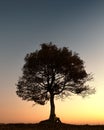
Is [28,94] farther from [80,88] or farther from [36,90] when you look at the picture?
[80,88]

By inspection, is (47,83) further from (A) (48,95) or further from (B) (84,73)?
(B) (84,73)

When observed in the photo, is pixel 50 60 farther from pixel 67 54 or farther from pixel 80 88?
pixel 80 88

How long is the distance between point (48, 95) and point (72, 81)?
501 centimetres

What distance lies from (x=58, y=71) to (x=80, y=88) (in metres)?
5.13

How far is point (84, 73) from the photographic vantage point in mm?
64750

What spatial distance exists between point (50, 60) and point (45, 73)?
95.8 inches

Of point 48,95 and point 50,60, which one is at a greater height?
point 50,60

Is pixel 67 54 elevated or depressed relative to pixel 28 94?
elevated

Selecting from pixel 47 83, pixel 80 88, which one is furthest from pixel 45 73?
pixel 80 88

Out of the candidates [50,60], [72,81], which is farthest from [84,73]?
[50,60]

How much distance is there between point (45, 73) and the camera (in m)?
63.1

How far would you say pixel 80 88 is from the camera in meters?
64.4

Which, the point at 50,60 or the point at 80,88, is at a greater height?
the point at 50,60

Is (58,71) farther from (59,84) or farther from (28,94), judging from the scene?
(28,94)
